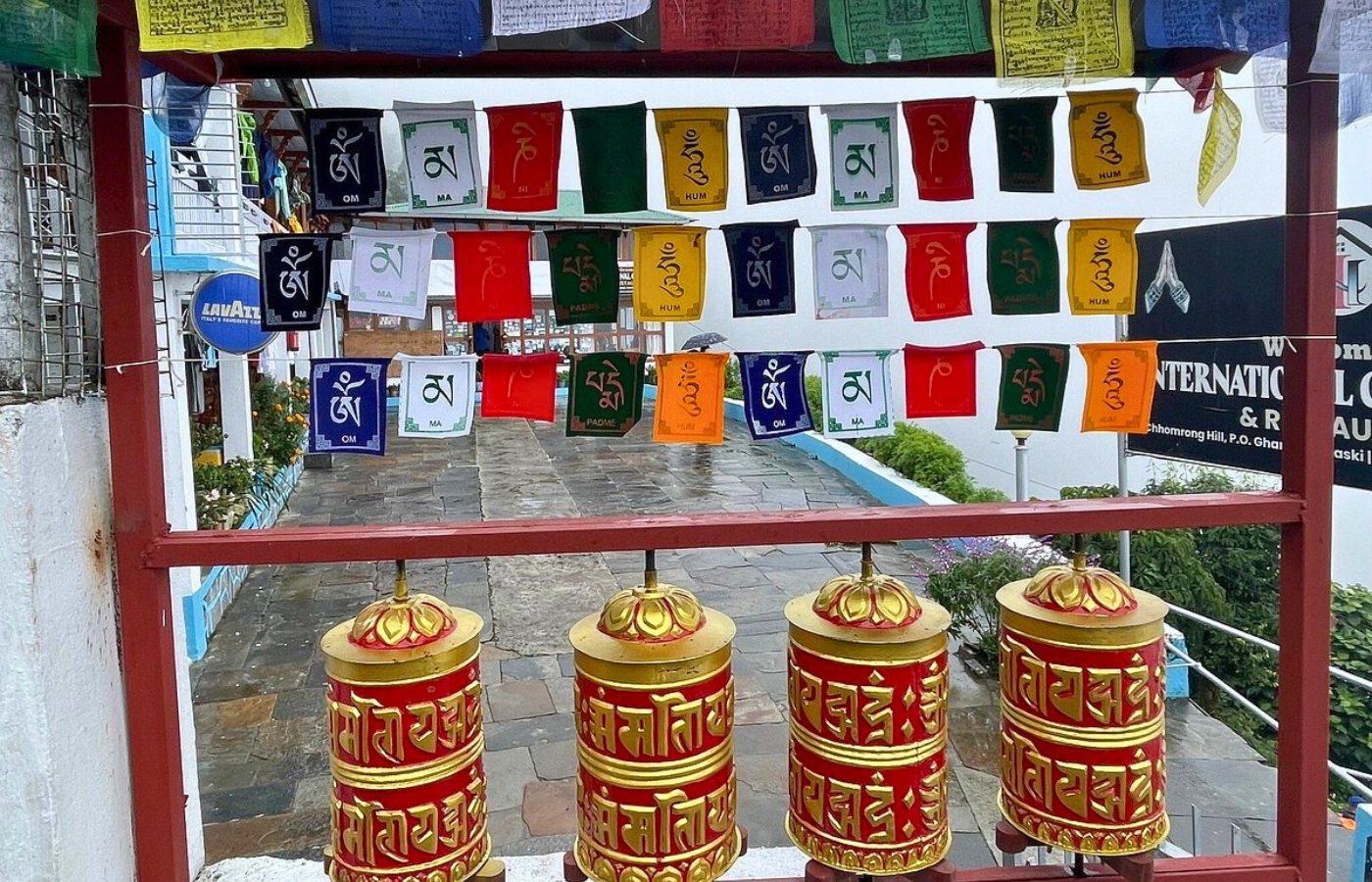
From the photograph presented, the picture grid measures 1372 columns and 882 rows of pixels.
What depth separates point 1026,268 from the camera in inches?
94.6

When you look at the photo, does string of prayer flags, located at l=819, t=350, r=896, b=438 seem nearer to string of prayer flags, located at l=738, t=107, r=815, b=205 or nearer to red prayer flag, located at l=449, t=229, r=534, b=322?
string of prayer flags, located at l=738, t=107, r=815, b=205

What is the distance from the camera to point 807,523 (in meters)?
2.15

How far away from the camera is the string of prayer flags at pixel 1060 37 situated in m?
1.85

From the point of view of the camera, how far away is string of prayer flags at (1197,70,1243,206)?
7.75ft

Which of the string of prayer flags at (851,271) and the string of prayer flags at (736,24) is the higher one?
the string of prayer flags at (736,24)

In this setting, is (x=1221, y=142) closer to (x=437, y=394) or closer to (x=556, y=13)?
(x=556, y=13)

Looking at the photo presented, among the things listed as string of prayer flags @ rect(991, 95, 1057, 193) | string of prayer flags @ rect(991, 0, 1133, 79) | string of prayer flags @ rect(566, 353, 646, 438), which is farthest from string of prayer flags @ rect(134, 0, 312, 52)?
string of prayer flags @ rect(991, 95, 1057, 193)

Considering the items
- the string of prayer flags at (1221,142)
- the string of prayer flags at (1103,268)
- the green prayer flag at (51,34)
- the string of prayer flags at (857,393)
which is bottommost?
the string of prayer flags at (857,393)

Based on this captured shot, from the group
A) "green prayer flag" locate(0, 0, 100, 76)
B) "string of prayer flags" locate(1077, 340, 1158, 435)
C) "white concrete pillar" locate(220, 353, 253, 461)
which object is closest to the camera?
"green prayer flag" locate(0, 0, 100, 76)

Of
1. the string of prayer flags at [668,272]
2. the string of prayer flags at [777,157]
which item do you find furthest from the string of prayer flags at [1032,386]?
the string of prayer flags at [668,272]

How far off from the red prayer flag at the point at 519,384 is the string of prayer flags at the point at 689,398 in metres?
0.28

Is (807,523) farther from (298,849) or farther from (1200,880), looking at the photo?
(298,849)

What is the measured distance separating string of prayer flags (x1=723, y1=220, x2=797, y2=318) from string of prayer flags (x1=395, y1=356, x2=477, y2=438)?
2.41 ft

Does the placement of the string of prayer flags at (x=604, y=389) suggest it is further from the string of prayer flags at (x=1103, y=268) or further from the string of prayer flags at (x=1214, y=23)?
the string of prayer flags at (x=1214, y=23)
